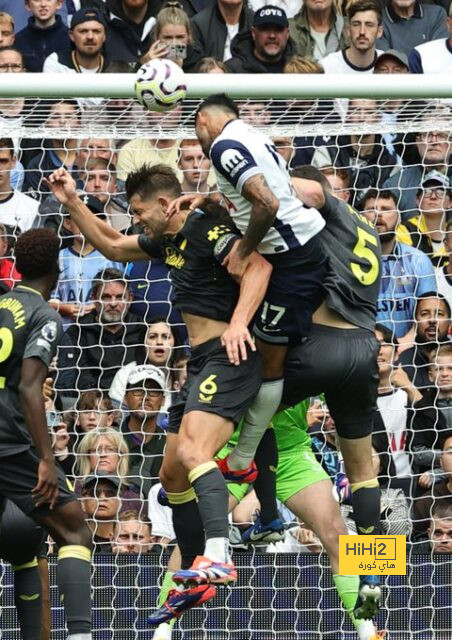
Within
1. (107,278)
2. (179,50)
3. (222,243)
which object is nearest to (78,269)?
(107,278)

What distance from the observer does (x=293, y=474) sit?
30.5 ft

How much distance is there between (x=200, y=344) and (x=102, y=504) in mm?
2592

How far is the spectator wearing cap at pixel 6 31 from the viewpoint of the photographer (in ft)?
41.4

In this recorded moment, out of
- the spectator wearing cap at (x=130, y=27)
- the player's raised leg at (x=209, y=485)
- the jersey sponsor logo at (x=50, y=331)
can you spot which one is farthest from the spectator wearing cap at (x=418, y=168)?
the jersey sponsor logo at (x=50, y=331)

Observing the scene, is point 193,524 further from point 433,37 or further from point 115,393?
point 433,37

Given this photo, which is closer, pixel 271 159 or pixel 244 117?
pixel 271 159

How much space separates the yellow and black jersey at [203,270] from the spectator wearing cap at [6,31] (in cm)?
484

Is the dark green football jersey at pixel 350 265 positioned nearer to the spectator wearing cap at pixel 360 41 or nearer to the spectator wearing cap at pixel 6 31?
the spectator wearing cap at pixel 360 41

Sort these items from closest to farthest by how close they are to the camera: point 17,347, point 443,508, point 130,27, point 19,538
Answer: point 17,347
point 19,538
point 443,508
point 130,27

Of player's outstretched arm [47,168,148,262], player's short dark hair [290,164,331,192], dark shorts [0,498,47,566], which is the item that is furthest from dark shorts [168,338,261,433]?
dark shorts [0,498,47,566]

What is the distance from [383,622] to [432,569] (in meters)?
0.51

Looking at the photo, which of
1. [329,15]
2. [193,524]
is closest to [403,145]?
[329,15]

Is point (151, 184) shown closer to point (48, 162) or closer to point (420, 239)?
point (48, 162)

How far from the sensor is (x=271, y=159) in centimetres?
795
